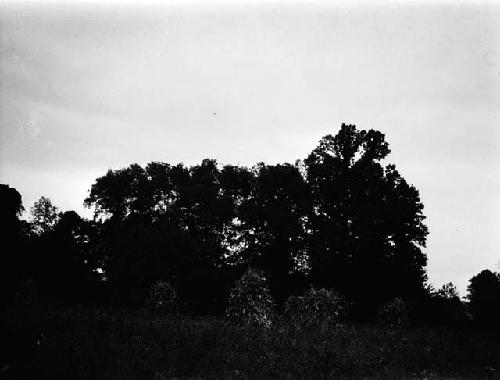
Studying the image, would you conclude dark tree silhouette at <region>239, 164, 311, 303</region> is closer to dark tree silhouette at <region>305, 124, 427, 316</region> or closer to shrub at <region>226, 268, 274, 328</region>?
dark tree silhouette at <region>305, 124, 427, 316</region>

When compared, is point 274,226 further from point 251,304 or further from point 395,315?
point 251,304

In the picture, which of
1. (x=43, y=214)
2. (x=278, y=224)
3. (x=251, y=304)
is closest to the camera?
(x=251, y=304)

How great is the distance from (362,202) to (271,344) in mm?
20152

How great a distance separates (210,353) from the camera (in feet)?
39.7

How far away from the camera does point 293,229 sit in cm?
3728

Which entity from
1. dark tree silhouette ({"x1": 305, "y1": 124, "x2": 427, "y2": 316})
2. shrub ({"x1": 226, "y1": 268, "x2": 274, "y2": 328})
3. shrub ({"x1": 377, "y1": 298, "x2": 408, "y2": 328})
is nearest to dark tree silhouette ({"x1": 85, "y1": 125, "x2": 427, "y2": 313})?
dark tree silhouette ({"x1": 305, "y1": 124, "x2": 427, "y2": 316})

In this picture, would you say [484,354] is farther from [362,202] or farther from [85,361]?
[362,202]

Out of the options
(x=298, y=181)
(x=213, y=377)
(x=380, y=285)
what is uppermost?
(x=298, y=181)

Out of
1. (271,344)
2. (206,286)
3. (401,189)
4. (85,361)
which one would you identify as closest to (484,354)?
(271,344)

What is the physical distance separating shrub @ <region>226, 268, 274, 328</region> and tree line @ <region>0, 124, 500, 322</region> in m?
11.0

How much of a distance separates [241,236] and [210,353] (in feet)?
96.1

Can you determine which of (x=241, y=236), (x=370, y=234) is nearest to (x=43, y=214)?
(x=241, y=236)

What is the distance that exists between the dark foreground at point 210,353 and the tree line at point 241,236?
9609 millimetres

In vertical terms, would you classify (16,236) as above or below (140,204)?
below
